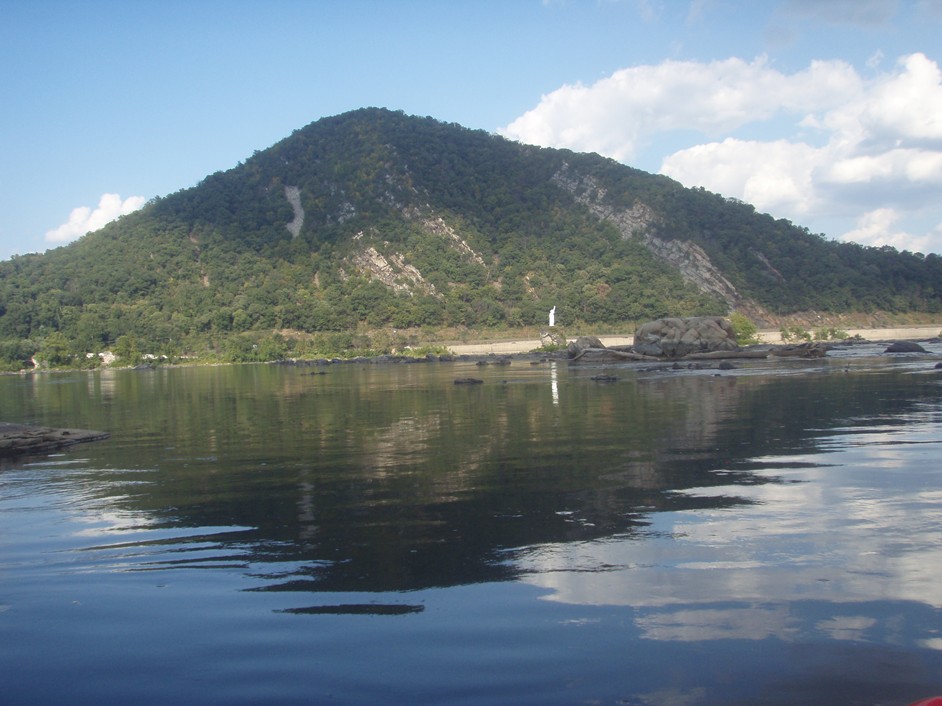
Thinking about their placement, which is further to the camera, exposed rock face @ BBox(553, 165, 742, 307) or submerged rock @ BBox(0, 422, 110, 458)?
exposed rock face @ BBox(553, 165, 742, 307)

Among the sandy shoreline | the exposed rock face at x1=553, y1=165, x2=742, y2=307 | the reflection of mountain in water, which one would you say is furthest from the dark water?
the exposed rock face at x1=553, y1=165, x2=742, y2=307

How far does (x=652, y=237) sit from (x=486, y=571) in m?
144

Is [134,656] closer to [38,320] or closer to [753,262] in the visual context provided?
[38,320]

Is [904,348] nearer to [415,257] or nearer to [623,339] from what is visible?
[623,339]

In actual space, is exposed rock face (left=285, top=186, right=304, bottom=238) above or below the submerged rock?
above

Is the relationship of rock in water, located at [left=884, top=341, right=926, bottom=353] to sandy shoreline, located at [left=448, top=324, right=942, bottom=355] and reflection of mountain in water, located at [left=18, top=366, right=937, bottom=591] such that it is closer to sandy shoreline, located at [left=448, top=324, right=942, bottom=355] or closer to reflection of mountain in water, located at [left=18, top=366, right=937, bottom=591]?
reflection of mountain in water, located at [left=18, top=366, right=937, bottom=591]

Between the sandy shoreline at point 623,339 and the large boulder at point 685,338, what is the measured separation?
117 ft

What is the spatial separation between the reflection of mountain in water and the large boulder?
2604 centimetres

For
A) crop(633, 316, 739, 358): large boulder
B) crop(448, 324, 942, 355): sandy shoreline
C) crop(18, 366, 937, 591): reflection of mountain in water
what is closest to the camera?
crop(18, 366, 937, 591): reflection of mountain in water

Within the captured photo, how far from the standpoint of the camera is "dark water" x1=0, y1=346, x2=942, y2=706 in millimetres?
5535

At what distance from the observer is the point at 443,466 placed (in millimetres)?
14023

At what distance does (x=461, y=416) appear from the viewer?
22438 millimetres

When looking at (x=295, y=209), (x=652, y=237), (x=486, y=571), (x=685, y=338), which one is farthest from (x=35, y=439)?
(x=295, y=209)

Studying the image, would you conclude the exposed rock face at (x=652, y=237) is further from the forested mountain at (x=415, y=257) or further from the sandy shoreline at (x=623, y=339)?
the sandy shoreline at (x=623, y=339)
